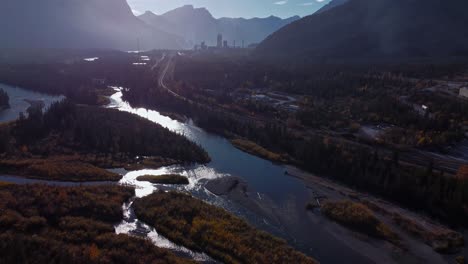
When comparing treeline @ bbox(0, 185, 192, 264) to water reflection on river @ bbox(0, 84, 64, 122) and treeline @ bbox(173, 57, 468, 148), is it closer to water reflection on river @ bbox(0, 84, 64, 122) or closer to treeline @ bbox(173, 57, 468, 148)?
treeline @ bbox(173, 57, 468, 148)

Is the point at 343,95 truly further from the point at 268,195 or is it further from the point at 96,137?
the point at 96,137

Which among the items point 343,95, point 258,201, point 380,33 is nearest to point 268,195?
point 258,201

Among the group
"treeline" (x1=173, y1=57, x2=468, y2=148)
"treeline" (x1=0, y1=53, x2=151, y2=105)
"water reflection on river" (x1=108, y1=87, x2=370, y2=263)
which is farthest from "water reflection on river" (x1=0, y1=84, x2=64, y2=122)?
"water reflection on river" (x1=108, y1=87, x2=370, y2=263)

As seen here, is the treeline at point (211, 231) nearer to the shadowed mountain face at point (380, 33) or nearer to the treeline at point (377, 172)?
the treeline at point (377, 172)

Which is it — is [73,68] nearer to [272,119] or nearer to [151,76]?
[151,76]

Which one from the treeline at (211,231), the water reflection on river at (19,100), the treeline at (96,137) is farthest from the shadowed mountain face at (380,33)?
the treeline at (211,231)
